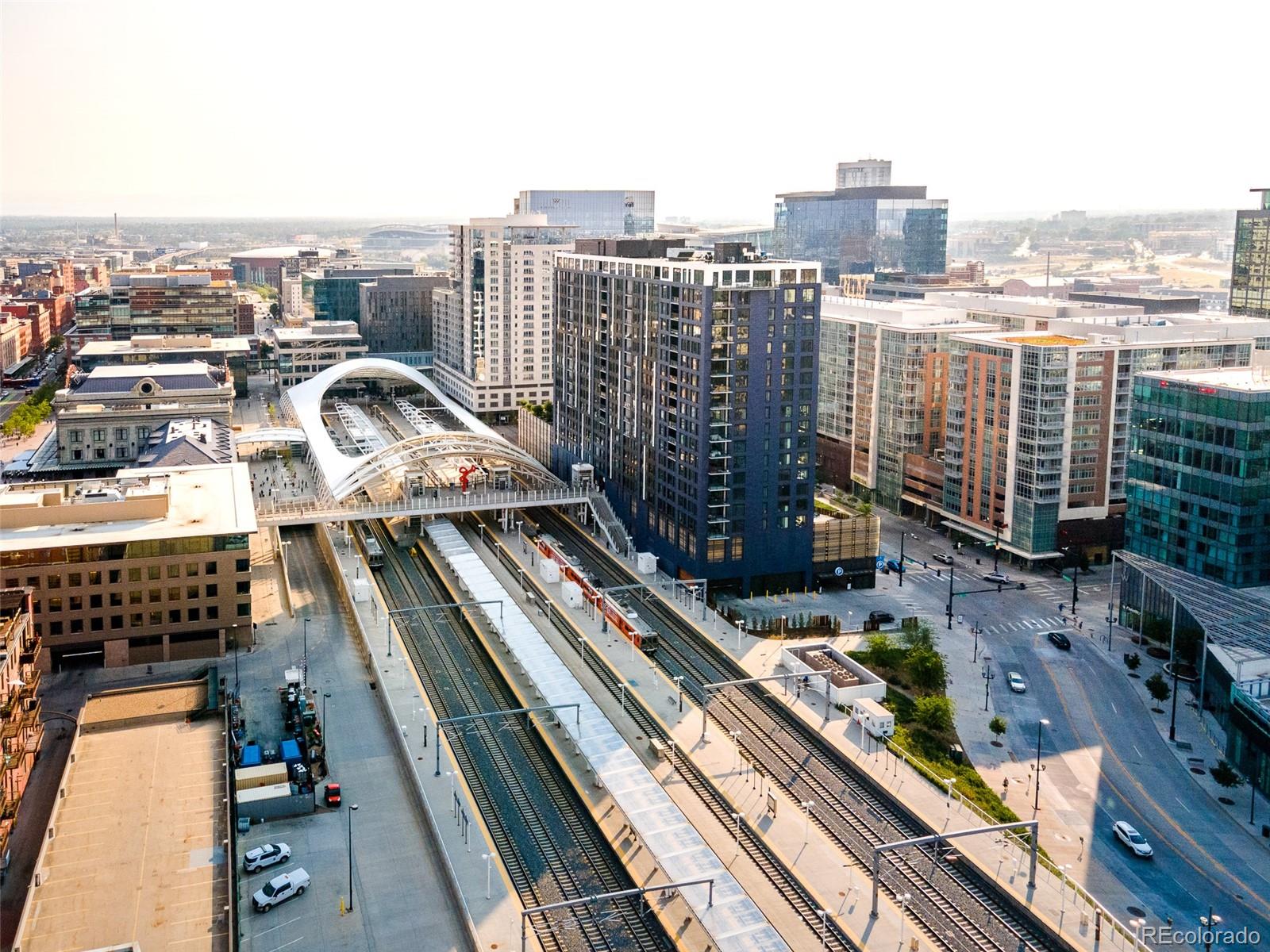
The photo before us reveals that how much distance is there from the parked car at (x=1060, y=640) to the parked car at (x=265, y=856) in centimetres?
4680

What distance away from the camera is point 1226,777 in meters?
54.1

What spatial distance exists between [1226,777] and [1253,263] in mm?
89960

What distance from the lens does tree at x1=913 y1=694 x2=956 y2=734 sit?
5900cm

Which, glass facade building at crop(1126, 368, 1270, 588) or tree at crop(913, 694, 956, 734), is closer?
tree at crop(913, 694, 956, 734)

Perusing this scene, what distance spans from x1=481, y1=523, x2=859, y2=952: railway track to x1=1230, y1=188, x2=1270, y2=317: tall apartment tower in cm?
9278

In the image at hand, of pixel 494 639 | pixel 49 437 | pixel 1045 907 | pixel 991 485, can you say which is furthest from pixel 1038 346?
pixel 49 437

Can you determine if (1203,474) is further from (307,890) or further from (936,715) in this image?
(307,890)

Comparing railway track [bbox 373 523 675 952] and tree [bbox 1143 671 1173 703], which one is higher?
tree [bbox 1143 671 1173 703]

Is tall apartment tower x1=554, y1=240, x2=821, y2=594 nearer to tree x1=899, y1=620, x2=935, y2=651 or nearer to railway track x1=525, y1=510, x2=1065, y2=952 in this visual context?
railway track x1=525, y1=510, x2=1065, y2=952

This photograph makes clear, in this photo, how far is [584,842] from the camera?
47.8 metres

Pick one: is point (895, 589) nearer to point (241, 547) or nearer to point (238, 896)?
point (241, 547)

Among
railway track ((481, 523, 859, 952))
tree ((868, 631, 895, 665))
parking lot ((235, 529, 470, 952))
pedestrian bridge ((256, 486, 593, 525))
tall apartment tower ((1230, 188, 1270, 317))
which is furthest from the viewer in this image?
tall apartment tower ((1230, 188, 1270, 317))

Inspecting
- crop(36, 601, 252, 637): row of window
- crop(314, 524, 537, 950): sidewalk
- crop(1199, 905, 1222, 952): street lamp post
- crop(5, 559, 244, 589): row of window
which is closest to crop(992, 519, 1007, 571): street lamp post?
crop(314, 524, 537, 950): sidewalk

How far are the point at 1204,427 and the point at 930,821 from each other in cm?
3402
